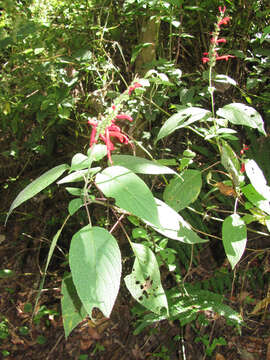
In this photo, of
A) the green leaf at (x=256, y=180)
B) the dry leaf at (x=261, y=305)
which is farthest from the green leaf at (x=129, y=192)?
the dry leaf at (x=261, y=305)

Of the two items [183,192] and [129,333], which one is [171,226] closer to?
[183,192]

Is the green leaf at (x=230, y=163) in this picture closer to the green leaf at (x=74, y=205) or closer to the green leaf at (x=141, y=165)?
the green leaf at (x=141, y=165)

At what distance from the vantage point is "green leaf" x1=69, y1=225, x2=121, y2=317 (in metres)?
0.64

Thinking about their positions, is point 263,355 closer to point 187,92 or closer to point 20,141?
point 187,92

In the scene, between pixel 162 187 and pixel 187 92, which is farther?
pixel 162 187

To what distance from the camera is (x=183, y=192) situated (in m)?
1.15

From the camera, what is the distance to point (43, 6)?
5.03 ft

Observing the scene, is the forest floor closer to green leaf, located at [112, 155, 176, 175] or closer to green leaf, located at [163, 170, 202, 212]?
green leaf, located at [163, 170, 202, 212]

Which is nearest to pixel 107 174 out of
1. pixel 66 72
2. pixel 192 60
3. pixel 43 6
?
pixel 66 72

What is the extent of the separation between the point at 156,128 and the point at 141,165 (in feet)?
3.33

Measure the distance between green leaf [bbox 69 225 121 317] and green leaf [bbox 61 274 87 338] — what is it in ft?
0.76

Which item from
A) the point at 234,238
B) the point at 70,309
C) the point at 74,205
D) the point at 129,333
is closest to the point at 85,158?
the point at 74,205

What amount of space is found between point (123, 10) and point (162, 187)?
3.34ft

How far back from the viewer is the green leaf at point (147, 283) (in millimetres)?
935
